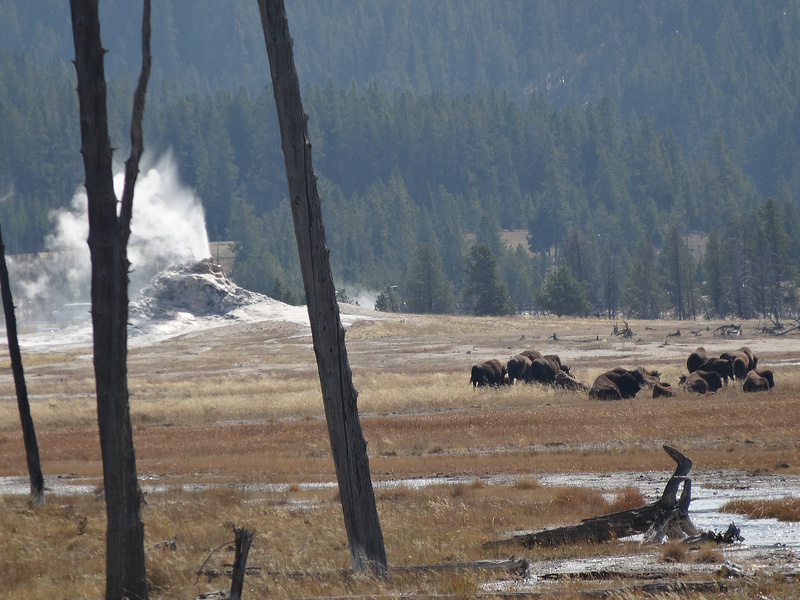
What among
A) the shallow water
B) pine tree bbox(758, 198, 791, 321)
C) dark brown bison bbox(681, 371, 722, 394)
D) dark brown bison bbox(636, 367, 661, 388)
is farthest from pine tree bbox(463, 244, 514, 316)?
the shallow water

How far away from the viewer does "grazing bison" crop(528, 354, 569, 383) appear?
42.8m

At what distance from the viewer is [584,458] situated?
74.1 feet

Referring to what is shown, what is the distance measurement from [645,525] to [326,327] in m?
4.89

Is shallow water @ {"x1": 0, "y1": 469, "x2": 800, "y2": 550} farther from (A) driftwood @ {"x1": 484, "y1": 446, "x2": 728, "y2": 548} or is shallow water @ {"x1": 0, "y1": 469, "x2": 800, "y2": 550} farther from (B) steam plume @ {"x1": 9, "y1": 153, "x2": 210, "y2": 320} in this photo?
(B) steam plume @ {"x1": 9, "y1": 153, "x2": 210, "y2": 320}

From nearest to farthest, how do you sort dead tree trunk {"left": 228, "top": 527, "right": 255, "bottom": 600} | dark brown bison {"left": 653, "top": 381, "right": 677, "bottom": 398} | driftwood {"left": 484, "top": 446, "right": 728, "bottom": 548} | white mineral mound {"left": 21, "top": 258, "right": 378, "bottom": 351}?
dead tree trunk {"left": 228, "top": 527, "right": 255, "bottom": 600}
driftwood {"left": 484, "top": 446, "right": 728, "bottom": 548}
dark brown bison {"left": 653, "top": 381, "right": 677, "bottom": 398}
white mineral mound {"left": 21, "top": 258, "right": 378, "bottom": 351}

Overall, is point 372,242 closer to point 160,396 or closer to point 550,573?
point 160,396

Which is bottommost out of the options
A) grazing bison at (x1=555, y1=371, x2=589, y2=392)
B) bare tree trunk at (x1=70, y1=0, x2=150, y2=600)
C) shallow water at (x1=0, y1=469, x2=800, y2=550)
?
grazing bison at (x1=555, y1=371, x2=589, y2=392)

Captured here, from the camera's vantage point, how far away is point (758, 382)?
34.6 meters

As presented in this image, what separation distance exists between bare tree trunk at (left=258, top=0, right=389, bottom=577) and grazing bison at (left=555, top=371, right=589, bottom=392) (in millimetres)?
29983

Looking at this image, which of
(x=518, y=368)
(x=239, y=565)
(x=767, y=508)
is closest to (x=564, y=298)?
(x=518, y=368)

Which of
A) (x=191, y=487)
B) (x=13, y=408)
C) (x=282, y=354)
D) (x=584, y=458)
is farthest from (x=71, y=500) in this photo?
(x=282, y=354)

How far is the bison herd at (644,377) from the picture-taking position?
35.9 meters

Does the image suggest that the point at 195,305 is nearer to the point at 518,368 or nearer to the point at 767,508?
the point at 518,368

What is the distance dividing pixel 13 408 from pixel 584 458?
31.1m
